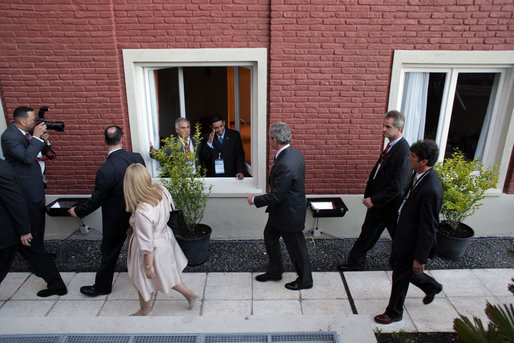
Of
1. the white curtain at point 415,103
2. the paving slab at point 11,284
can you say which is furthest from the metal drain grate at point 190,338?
the white curtain at point 415,103

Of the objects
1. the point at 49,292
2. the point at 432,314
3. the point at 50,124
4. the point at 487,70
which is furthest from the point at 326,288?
the point at 50,124

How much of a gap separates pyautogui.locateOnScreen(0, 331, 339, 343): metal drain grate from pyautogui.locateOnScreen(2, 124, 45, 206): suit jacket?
2.35 m

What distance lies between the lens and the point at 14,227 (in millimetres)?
3746

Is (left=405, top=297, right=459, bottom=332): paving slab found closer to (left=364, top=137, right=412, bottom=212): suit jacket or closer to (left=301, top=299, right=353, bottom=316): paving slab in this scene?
(left=301, top=299, right=353, bottom=316): paving slab

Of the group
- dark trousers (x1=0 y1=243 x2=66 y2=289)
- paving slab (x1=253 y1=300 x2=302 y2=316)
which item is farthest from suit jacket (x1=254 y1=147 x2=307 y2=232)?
dark trousers (x1=0 y1=243 x2=66 y2=289)

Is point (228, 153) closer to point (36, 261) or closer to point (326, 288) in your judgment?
point (326, 288)

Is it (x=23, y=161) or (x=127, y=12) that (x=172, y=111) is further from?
(x=23, y=161)

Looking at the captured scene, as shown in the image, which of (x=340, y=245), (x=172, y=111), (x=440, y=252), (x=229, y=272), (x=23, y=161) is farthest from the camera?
(x=172, y=111)

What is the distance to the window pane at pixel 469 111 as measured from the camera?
18.1ft

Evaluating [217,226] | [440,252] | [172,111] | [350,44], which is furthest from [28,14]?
[440,252]

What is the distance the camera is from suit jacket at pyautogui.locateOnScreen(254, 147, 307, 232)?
3.82 meters

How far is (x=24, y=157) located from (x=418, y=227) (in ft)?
14.7

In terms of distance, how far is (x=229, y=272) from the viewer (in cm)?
483

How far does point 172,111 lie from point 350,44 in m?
3.47
